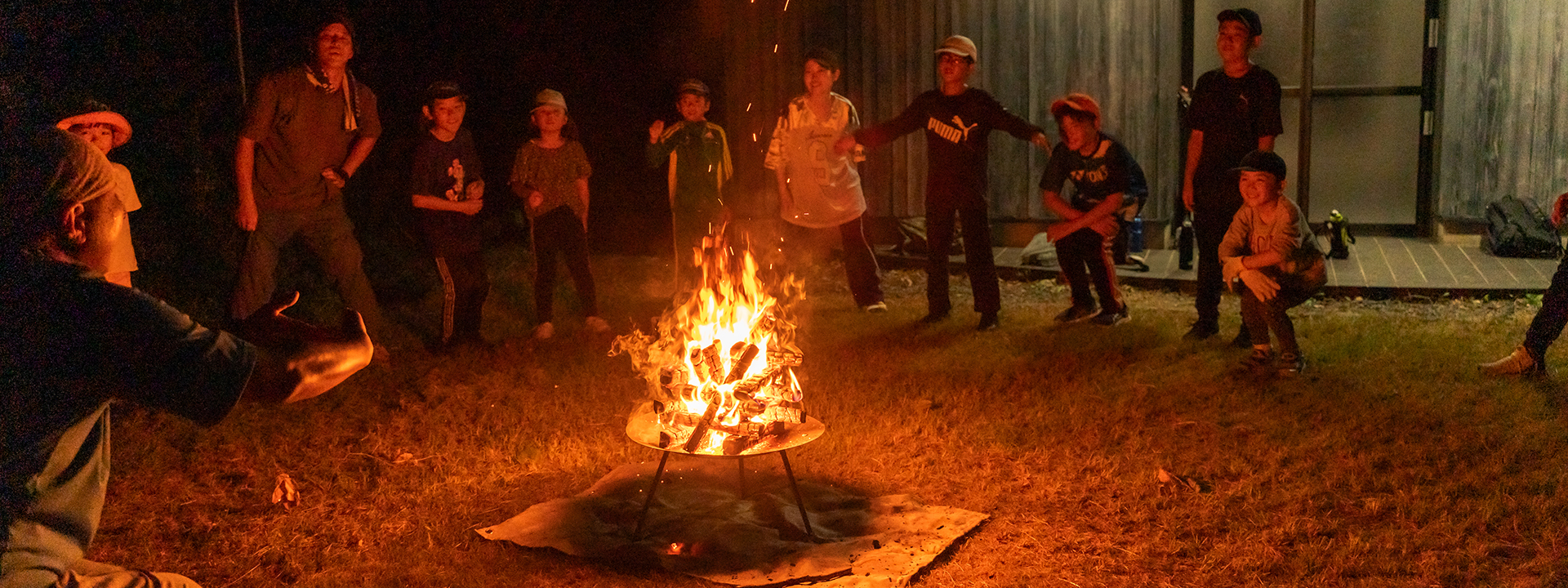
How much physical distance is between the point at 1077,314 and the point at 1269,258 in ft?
6.31

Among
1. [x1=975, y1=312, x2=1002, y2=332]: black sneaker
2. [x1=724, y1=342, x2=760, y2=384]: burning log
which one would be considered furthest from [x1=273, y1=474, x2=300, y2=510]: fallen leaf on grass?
[x1=975, y1=312, x2=1002, y2=332]: black sneaker

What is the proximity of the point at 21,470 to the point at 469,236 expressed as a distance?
5361 millimetres

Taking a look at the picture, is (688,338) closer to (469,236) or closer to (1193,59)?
(469,236)

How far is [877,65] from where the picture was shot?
38.8ft

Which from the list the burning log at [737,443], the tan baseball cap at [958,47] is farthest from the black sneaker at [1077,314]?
the burning log at [737,443]

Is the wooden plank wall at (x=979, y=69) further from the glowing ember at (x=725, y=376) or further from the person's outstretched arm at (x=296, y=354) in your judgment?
the person's outstretched arm at (x=296, y=354)

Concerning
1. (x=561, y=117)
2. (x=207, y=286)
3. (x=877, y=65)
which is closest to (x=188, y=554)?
(x=561, y=117)

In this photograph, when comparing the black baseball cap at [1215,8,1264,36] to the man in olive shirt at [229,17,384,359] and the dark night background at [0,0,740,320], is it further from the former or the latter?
the dark night background at [0,0,740,320]

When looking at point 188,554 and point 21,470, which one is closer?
point 21,470

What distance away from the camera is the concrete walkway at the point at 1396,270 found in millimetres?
9336

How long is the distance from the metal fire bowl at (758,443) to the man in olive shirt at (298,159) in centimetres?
317

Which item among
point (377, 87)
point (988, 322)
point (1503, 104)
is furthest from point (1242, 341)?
point (377, 87)


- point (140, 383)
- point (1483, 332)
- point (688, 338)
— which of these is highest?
point (140, 383)

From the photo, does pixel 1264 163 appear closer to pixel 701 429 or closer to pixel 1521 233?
pixel 701 429
